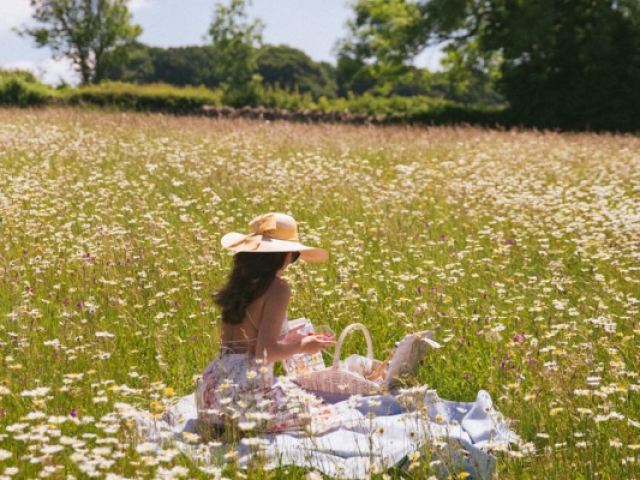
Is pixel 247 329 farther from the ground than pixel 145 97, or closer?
closer

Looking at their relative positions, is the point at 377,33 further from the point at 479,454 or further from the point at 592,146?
the point at 479,454

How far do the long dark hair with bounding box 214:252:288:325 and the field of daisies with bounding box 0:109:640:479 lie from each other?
392mm

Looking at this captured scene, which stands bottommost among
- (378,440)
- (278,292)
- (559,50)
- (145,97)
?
(378,440)

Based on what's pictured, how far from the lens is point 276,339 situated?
3725 mm

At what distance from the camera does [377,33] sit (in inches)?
1203

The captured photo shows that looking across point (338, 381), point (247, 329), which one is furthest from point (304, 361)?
point (247, 329)

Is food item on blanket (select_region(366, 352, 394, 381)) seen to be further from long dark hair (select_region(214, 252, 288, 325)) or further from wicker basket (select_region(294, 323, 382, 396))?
long dark hair (select_region(214, 252, 288, 325))

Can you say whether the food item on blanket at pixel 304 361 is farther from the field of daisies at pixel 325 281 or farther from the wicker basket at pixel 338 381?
the field of daisies at pixel 325 281

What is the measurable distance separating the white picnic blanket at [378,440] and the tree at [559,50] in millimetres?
23529

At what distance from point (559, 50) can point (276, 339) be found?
82.2 ft

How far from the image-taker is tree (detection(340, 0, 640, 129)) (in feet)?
83.9

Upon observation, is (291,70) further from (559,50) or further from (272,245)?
(272,245)

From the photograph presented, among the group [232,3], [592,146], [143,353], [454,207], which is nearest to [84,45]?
[232,3]

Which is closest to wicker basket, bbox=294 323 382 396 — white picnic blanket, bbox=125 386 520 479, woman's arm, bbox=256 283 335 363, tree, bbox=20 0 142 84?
white picnic blanket, bbox=125 386 520 479
